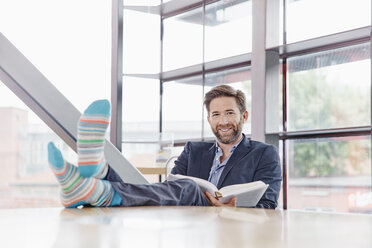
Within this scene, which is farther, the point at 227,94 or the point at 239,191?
the point at 227,94

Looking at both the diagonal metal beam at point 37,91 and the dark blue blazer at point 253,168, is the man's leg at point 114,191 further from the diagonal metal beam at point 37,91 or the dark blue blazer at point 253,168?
the dark blue blazer at point 253,168

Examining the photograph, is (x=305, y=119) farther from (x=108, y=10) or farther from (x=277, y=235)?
Answer: (x=277, y=235)

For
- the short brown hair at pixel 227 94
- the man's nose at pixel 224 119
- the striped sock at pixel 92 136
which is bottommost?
the striped sock at pixel 92 136

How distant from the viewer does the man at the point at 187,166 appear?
1.31 meters

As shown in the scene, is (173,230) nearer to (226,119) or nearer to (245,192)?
(245,192)

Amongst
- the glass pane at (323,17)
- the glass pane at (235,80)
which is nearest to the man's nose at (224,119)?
the glass pane at (323,17)

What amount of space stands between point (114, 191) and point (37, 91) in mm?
401

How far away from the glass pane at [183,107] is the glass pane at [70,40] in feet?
2.09

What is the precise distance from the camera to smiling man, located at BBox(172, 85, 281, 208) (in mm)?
2129

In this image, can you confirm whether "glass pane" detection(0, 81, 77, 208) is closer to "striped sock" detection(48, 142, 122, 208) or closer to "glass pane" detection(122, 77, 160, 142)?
"glass pane" detection(122, 77, 160, 142)

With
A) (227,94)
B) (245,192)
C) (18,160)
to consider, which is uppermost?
(227,94)

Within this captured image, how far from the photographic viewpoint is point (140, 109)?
5203mm

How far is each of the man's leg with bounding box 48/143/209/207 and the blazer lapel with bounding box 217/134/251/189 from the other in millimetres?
467

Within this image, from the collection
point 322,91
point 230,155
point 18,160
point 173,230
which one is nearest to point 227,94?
point 230,155
